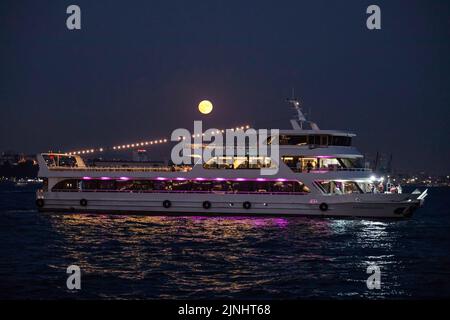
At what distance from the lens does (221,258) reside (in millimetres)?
22234

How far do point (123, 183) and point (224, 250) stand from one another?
16.1 m

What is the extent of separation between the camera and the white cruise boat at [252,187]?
35.5 metres

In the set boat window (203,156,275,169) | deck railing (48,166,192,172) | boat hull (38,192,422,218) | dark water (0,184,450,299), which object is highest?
boat window (203,156,275,169)

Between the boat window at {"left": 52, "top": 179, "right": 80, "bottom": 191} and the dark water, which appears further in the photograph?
the boat window at {"left": 52, "top": 179, "right": 80, "bottom": 191}

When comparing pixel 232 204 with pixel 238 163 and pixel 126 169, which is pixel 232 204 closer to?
pixel 238 163

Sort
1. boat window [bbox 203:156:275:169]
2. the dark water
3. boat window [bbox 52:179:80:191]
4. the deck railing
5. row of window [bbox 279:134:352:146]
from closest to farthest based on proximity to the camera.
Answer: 1. the dark water
2. row of window [bbox 279:134:352:146]
3. boat window [bbox 203:156:275:169]
4. the deck railing
5. boat window [bbox 52:179:80:191]

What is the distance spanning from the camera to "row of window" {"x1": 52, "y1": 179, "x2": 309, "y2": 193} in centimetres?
3628

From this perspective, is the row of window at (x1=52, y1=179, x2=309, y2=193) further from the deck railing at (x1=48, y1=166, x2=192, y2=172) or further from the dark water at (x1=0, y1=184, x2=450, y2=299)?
the dark water at (x1=0, y1=184, x2=450, y2=299)

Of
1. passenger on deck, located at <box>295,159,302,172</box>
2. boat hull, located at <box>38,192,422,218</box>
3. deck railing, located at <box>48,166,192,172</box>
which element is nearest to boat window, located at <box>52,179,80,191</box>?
boat hull, located at <box>38,192,422,218</box>

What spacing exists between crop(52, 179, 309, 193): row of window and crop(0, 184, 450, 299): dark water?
6.17ft

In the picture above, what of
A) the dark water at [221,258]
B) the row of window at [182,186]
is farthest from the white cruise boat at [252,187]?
the dark water at [221,258]

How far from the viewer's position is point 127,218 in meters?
37.7

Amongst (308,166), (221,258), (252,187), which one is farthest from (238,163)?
(221,258)
